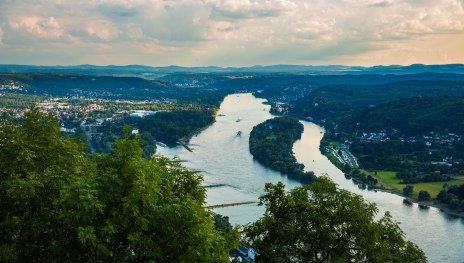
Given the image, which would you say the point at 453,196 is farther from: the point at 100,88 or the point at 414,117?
the point at 100,88

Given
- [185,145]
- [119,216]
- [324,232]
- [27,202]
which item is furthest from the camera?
[185,145]

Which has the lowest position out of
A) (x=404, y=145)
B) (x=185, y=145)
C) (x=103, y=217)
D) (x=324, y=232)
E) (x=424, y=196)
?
(x=424, y=196)

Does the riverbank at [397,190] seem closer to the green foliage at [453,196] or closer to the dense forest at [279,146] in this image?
the green foliage at [453,196]

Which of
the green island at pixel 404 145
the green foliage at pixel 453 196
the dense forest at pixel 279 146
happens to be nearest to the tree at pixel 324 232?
the green foliage at pixel 453 196

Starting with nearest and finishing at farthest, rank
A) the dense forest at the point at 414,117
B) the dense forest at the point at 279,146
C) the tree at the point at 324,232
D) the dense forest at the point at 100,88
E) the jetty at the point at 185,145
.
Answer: the tree at the point at 324,232 < the dense forest at the point at 279,146 < the jetty at the point at 185,145 < the dense forest at the point at 414,117 < the dense forest at the point at 100,88

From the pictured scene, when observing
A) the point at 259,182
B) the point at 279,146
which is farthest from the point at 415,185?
the point at 279,146

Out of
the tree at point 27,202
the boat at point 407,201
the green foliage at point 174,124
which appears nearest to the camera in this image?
the tree at point 27,202

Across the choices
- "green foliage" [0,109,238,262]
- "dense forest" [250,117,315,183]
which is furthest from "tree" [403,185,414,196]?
"green foliage" [0,109,238,262]
